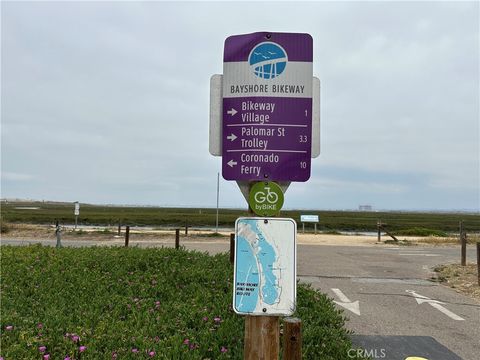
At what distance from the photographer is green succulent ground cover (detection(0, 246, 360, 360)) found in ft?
12.0

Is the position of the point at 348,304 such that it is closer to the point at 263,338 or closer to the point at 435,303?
the point at 435,303

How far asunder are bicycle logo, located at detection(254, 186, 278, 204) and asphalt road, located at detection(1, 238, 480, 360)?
133 inches

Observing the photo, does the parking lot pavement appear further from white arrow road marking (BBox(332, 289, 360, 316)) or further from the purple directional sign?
the purple directional sign

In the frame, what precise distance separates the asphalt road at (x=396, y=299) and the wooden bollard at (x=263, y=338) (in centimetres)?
299

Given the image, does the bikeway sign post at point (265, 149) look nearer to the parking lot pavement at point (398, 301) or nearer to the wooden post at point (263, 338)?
the wooden post at point (263, 338)

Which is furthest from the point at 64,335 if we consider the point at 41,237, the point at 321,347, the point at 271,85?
the point at 41,237

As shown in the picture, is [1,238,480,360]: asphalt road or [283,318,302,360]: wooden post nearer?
[283,318,302,360]: wooden post

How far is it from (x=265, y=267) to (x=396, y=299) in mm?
6965

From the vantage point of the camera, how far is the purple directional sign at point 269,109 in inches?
97.6

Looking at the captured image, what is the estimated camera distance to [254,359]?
7.86ft

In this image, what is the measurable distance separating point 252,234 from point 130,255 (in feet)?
20.0

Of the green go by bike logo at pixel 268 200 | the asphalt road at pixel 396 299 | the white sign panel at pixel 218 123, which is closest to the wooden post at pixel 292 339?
the green go by bike logo at pixel 268 200

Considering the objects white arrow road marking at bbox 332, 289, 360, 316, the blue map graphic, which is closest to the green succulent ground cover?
the blue map graphic

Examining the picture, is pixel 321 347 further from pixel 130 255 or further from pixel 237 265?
pixel 130 255
